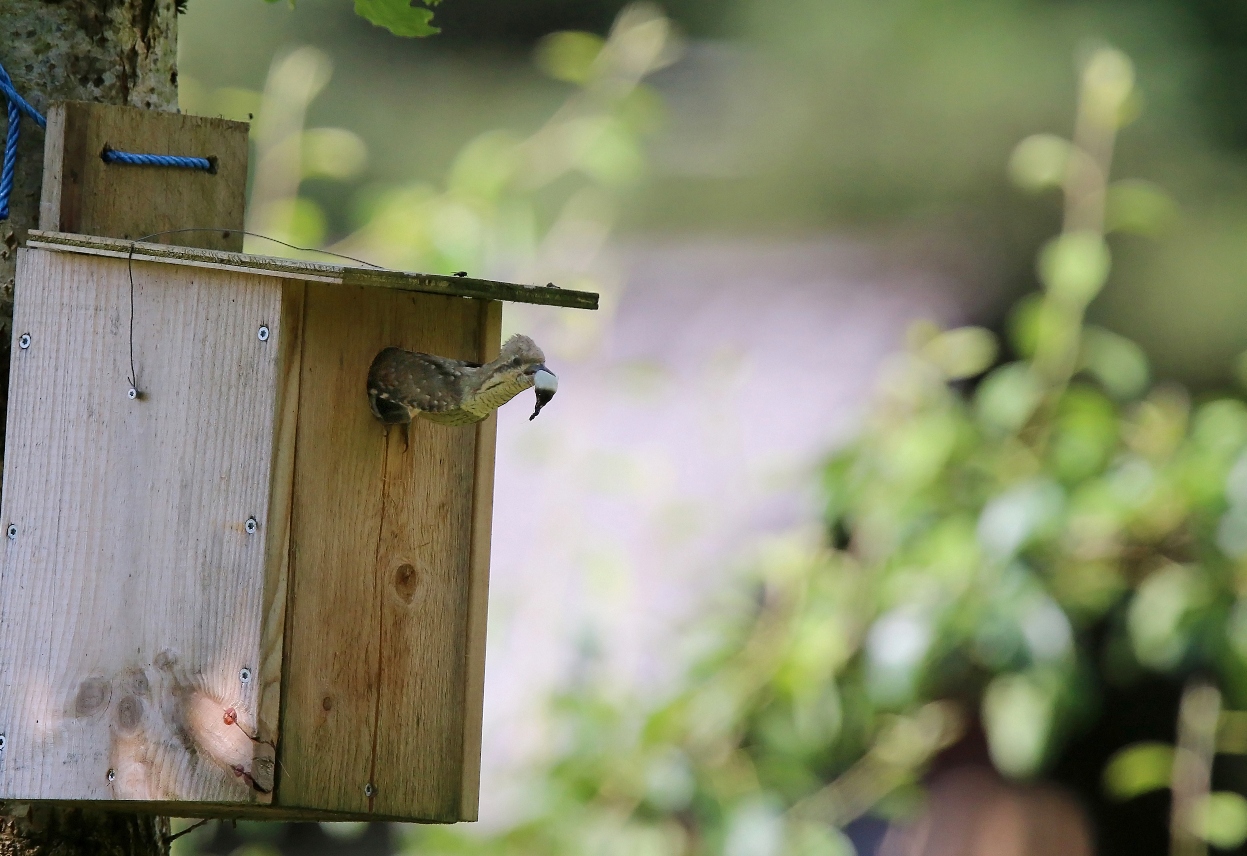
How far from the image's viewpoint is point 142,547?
2.07 metres

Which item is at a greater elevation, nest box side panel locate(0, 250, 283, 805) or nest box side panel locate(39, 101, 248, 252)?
nest box side panel locate(39, 101, 248, 252)

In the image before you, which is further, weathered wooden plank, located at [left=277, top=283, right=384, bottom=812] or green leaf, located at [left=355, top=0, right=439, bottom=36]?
green leaf, located at [left=355, top=0, right=439, bottom=36]

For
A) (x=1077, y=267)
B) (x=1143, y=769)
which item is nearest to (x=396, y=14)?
(x=1077, y=267)

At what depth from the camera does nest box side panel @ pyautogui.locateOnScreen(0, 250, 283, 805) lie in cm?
203

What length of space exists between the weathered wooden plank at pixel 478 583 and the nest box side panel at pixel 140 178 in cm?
42

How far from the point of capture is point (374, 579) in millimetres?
2293

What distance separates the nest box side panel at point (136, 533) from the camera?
2.03 metres

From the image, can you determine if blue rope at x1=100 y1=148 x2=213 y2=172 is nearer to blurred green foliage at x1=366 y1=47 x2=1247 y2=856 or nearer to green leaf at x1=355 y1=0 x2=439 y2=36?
green leaf at x1=355 y1=0 x2=439 y2=36

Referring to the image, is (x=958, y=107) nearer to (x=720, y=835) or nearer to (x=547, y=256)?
(x=547, y=256)

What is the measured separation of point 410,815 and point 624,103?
3.08 m

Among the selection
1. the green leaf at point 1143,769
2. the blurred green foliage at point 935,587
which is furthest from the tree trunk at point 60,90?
the green leaf at point 1143,769

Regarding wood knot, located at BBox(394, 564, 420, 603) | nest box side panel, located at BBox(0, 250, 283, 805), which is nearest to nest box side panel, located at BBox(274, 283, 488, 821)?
wood knot, located at BBox(394, 564, 420, 603)

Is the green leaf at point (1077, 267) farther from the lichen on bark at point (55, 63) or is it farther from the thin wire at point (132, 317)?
Answer: the thin wire at point (132, 317)

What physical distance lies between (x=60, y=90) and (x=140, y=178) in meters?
0.23
